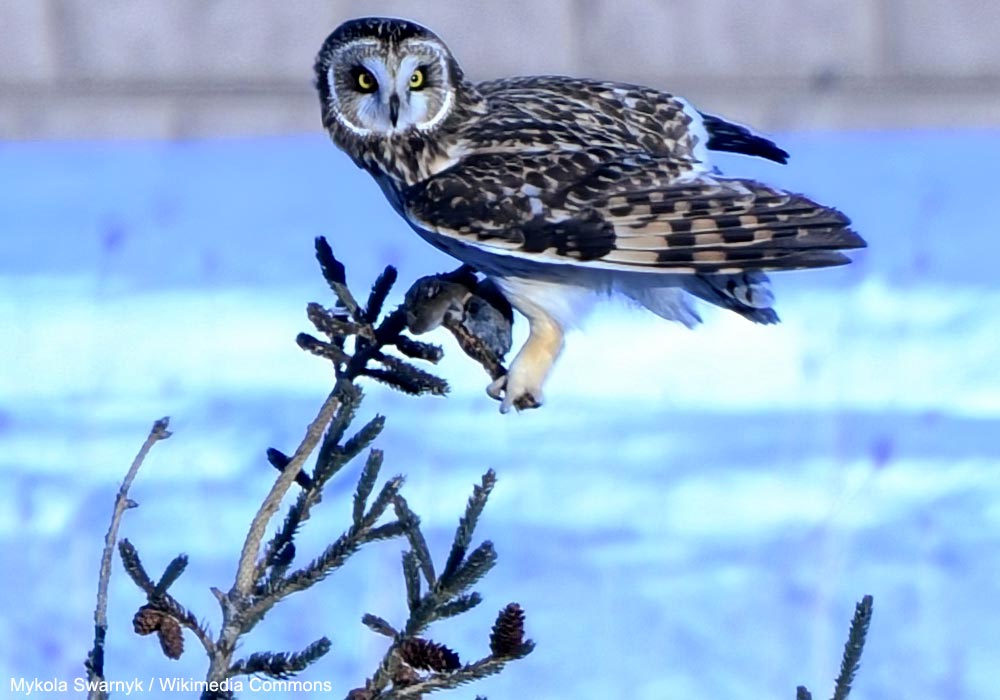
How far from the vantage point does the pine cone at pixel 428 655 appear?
1.21m


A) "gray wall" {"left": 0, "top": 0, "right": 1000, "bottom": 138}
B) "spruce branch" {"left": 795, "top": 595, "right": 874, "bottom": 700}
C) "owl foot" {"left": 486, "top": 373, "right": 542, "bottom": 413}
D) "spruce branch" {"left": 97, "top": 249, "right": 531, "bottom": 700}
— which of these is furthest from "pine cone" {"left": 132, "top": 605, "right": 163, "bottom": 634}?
"gray wall" {"left": 0, "top": 0, "right": 1000, "bottom": 138}

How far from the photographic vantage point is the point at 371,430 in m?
1.25

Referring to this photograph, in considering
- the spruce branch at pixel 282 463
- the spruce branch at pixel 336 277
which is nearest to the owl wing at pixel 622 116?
the spruce branch at pixel 336 277

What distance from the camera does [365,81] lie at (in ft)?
6.76

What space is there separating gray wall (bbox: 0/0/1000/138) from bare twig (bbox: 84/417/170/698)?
13.9 ft

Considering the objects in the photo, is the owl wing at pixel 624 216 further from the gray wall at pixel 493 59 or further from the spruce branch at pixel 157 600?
the gray wall at pixel 493 59

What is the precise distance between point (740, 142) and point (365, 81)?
533 millimetres

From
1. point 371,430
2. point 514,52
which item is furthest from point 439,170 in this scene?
point 514,52

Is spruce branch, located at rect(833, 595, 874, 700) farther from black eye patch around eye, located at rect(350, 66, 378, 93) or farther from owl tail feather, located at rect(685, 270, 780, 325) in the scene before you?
black eye patch around eye, located at rect(350, 66, 378, 93)

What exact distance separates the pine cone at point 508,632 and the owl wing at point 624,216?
2.19ft

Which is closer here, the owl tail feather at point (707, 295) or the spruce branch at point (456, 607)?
the spruce branch at point (456, 607)

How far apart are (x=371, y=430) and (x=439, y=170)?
828 millimetres

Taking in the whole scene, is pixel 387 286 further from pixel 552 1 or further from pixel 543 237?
pixel 552 1

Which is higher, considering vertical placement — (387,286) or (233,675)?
(387,286)
